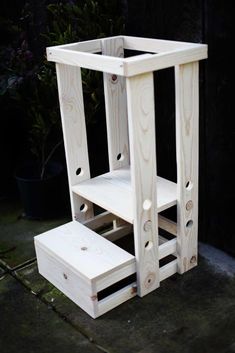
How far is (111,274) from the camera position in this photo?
7.39ft

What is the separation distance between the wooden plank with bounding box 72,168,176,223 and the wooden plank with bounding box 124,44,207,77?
520 millimetres

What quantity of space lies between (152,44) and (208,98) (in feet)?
1.14

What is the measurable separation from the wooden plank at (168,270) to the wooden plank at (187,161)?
0.08 ft

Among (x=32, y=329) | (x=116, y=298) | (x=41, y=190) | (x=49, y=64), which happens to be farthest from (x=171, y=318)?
(x=49, y=64)

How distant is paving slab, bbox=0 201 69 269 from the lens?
2.80 meters

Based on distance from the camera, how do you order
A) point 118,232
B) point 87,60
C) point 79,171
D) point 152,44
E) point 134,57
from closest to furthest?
point 134,57 < point 87,60 < point 152,44 < point 79,171 < point 118,232

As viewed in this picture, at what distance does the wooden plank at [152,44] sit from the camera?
226 cm

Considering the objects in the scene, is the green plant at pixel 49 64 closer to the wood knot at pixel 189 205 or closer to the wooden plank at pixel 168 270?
the wood knot at pixel 189 205

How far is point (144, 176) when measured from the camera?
2.18 metres

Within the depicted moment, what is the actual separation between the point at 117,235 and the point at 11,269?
1.84 feet

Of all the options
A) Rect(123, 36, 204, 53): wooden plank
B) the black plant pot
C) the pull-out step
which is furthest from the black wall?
the black plant pot

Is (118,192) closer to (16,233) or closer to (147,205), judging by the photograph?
(147,205)

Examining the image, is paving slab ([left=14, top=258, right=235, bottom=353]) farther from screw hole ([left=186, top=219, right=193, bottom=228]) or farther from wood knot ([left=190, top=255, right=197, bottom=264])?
screw hole ([left=186, top=219, right=193, bottom=228])

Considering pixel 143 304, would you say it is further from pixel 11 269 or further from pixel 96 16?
pixel 96 16
